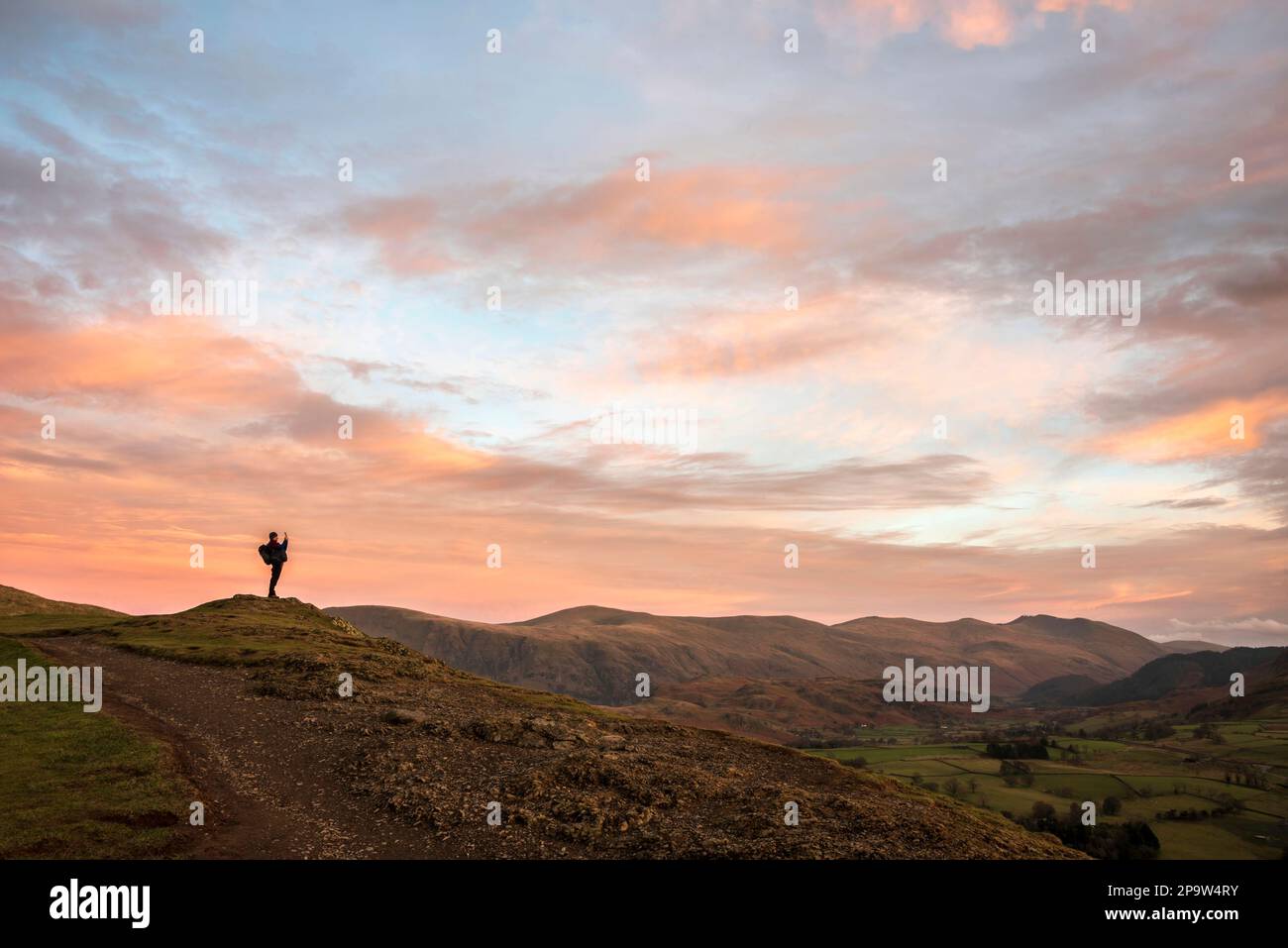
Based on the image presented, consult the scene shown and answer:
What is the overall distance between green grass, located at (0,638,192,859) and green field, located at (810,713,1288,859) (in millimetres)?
82570

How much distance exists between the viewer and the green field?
88.5 metres

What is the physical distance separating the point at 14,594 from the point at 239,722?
3501 inches

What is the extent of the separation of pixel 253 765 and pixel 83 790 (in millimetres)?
5965

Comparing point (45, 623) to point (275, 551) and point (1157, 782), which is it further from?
point (1157, 782)

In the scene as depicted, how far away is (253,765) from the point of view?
103 feet

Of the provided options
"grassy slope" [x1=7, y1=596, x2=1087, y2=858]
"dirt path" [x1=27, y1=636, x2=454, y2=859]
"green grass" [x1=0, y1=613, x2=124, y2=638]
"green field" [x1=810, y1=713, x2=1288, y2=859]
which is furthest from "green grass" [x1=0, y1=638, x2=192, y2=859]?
"green field" [x1=810, y1=713, x2=1288, y2=859]

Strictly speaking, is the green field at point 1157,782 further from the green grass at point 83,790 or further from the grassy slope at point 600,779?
the green grass at point 83,790

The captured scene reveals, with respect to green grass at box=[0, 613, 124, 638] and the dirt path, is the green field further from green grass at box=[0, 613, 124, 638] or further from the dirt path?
green grass at box=[0, 613, 124, 638]
